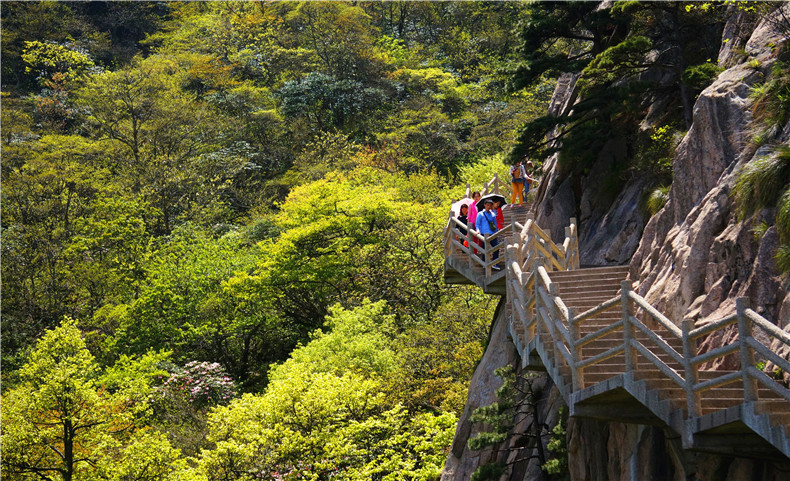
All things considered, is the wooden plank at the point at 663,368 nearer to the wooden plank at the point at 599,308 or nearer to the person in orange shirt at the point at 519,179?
the wooden plank at the point at 599,308

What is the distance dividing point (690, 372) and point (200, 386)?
880 inches

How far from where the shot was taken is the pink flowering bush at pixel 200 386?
85.5ft

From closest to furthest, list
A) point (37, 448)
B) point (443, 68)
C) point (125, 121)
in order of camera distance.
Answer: point (37, 448)
point (125, 121)
point (443, 68)

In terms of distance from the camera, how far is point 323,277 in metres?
Result: 28.6

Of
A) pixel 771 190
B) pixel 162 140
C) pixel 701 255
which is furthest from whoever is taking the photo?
pixel 162 140

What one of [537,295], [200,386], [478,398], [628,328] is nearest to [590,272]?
[537,295]

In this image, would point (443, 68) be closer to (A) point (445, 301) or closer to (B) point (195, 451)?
(A) point (445, 301)

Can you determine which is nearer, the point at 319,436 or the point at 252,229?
the point at 319,436

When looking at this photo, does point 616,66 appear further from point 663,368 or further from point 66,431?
point 66,431

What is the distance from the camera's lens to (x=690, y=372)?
20.8ft

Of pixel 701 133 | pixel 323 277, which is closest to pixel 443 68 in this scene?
pixel 323 277

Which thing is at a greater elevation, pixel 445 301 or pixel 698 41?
pixel 698 41

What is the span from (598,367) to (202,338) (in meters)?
24.3

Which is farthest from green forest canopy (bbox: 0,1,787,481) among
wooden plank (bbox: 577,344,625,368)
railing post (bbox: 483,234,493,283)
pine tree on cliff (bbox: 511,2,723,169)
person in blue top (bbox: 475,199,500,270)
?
wooden plank (bbox: 577,344,625,368)
